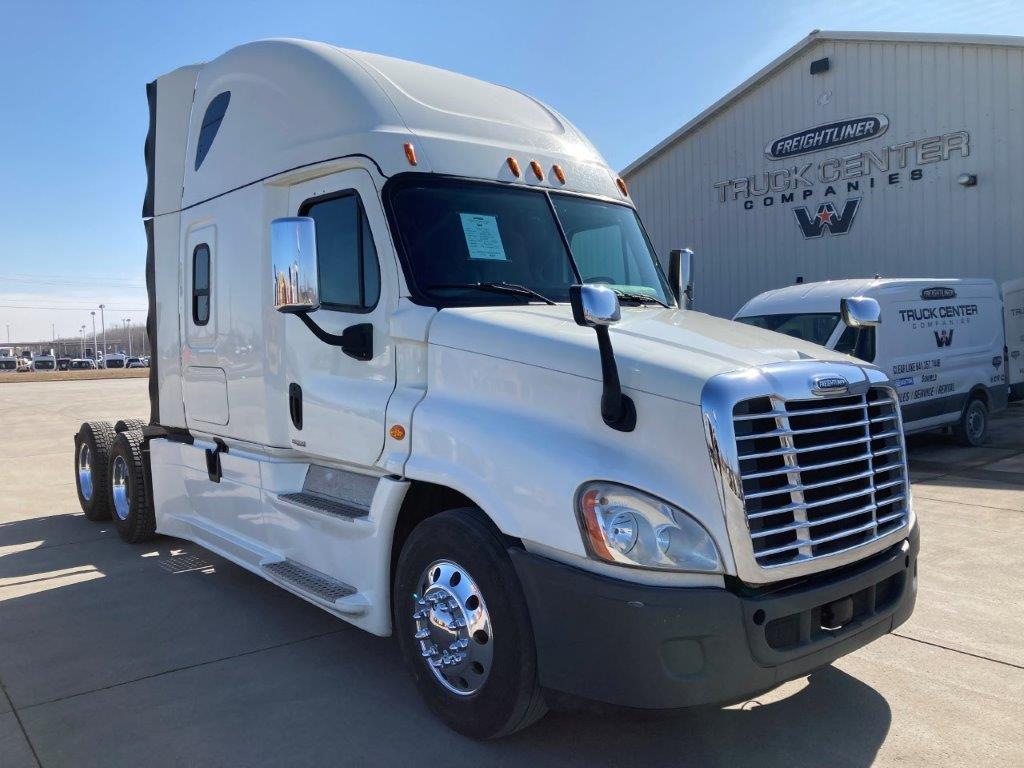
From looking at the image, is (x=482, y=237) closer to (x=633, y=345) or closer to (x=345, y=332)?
(x=345, y=332)

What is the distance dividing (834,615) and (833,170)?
1711 cm

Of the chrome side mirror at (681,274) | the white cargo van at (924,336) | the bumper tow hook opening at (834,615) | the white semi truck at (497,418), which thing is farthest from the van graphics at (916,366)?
the bumper tow hook opening at (834,615)

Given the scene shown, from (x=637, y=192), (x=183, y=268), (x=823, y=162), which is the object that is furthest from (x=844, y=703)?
(x=637, y=192)

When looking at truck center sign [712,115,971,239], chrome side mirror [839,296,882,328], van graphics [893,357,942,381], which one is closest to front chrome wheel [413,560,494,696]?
chrome side mirror [839,296,882,328]

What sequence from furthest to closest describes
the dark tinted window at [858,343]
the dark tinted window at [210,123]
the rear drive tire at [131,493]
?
the dark tinted window at [858,343], the rear drive tire at [131,493], the dark tinted window at [210,123]

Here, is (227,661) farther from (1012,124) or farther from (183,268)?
(1012,124)

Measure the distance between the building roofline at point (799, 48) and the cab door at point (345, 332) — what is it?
629 inches

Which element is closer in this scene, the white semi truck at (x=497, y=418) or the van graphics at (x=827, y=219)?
the white semi truck at (x=497, y=418)

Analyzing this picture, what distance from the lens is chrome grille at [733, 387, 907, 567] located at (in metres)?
3.19

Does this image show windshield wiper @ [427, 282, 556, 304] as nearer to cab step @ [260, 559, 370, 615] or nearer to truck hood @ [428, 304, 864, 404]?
truck hood @ [428, 304, 864, 404]

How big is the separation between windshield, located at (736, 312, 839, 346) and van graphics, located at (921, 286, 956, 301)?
5.01 feet

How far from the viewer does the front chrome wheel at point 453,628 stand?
3633 millimetres

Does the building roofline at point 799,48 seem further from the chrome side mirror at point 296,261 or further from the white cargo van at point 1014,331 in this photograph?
the chrome side mirror at point 296,261

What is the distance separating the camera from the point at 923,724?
3.86m
